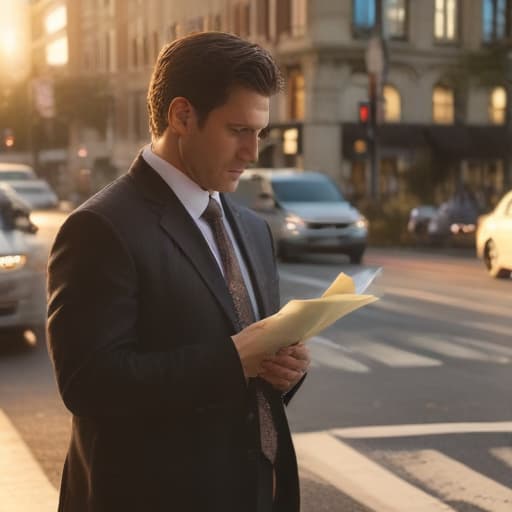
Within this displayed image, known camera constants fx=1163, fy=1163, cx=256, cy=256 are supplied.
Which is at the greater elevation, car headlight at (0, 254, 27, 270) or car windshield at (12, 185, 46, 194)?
car headlight at (0, 254, 27, 270)

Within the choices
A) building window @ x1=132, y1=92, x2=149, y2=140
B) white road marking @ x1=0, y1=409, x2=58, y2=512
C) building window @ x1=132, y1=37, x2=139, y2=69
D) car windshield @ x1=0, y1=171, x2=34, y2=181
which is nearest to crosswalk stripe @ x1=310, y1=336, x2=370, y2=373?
white road marking @ x1=0, y1=409, x2=58, y2=512

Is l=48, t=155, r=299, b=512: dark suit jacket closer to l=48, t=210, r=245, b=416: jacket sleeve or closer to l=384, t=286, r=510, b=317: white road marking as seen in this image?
l=48, t=210, r=245, b=416: jacket sleeve

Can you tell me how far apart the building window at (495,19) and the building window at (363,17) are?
4773 mm

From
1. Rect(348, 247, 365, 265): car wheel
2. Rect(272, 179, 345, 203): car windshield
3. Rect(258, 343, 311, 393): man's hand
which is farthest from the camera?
Rect(272, 179, 345, 203): car windshield

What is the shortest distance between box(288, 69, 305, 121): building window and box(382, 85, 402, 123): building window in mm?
3319

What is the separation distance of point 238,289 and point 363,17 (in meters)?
42.9

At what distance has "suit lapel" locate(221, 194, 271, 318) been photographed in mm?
2553

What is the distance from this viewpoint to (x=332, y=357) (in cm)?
966

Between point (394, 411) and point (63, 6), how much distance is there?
7840 cm

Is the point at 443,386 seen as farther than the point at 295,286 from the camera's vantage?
No

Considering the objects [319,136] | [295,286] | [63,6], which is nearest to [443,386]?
[295,286]

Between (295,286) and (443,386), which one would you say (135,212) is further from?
(295,286)

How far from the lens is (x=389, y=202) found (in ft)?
101

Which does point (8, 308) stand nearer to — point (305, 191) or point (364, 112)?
point (305, 191)
